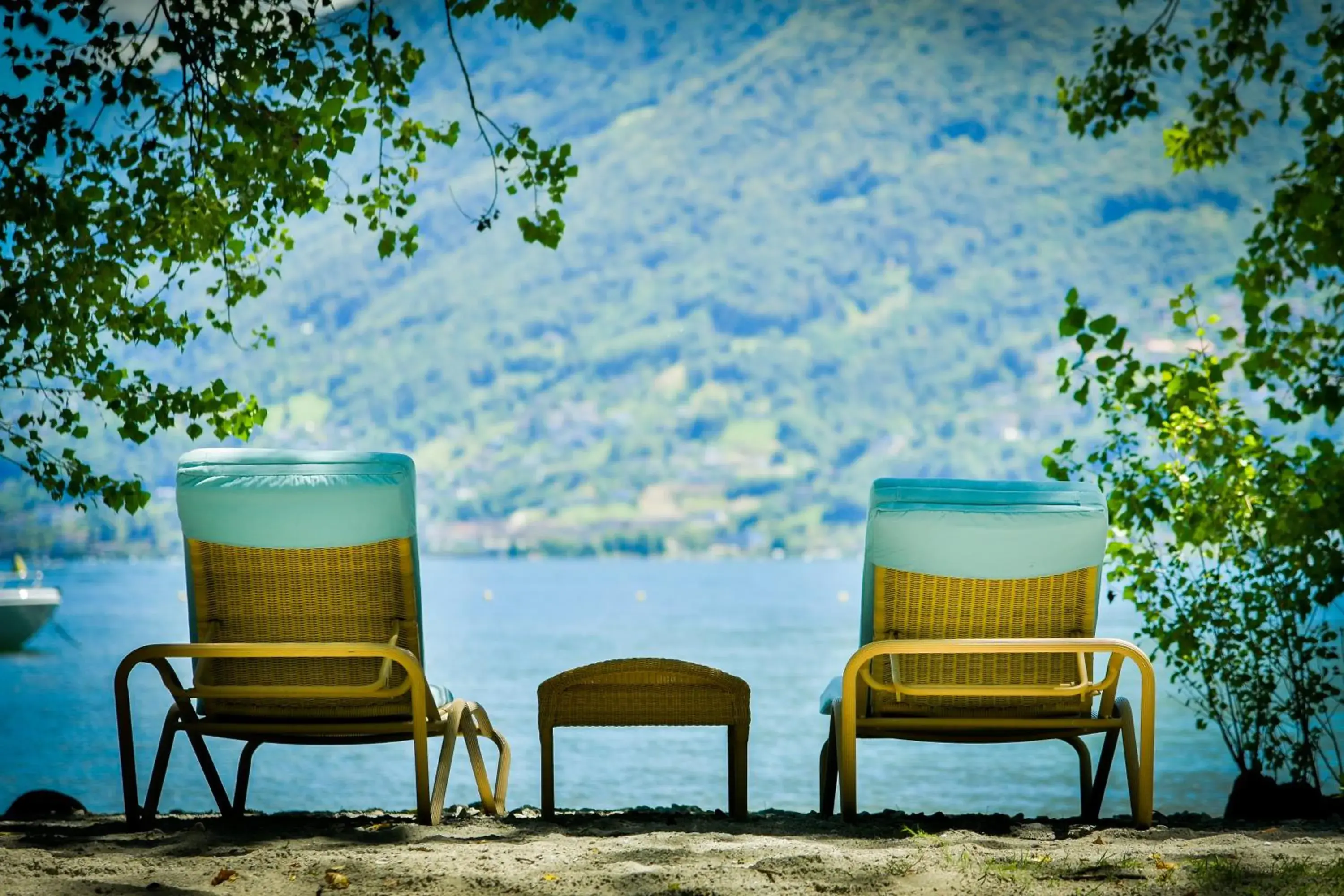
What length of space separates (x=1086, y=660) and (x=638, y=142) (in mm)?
71109

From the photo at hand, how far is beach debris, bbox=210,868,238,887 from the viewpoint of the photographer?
2.40 metres

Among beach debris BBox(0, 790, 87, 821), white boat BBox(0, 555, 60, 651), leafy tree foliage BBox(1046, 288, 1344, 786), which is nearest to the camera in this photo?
beach debris BBox(0, 790, 87, 821)

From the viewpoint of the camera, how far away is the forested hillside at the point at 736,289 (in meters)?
58.9

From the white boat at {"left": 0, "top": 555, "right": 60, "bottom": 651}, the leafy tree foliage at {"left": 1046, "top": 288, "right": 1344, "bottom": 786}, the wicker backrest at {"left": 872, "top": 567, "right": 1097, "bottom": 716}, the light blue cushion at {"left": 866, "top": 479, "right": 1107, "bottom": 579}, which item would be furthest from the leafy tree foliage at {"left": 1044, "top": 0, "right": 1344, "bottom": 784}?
the white boat at {"left": 0, "top": 555, "right": 60, "bottom": 651}

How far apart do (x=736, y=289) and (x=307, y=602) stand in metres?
64.2

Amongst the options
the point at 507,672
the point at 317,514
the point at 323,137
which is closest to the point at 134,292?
the point at 323,137

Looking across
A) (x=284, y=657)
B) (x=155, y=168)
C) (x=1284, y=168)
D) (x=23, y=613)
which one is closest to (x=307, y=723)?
(x=284, y=657)

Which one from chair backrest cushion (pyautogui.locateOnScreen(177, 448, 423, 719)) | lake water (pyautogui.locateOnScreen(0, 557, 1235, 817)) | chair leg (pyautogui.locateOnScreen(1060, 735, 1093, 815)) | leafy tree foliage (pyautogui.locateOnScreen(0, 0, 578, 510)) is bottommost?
lake water (pyautogui.locateOnScreen(0, 557, 1235, 817))

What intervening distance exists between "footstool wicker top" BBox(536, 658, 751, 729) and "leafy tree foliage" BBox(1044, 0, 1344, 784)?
5.09ft

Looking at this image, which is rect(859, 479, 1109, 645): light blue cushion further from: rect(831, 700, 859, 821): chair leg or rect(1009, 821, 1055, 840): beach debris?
rect(1009, 821, 1055, 840): beach debris

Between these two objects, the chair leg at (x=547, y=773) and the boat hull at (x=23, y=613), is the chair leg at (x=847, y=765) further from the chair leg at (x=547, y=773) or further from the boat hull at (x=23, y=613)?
the boat hull at (x=23, y=613)

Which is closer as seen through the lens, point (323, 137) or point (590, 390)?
point (323, 137)

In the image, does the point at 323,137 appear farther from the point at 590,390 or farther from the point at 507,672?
the point at 590,390

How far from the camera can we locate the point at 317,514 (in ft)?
11.1
